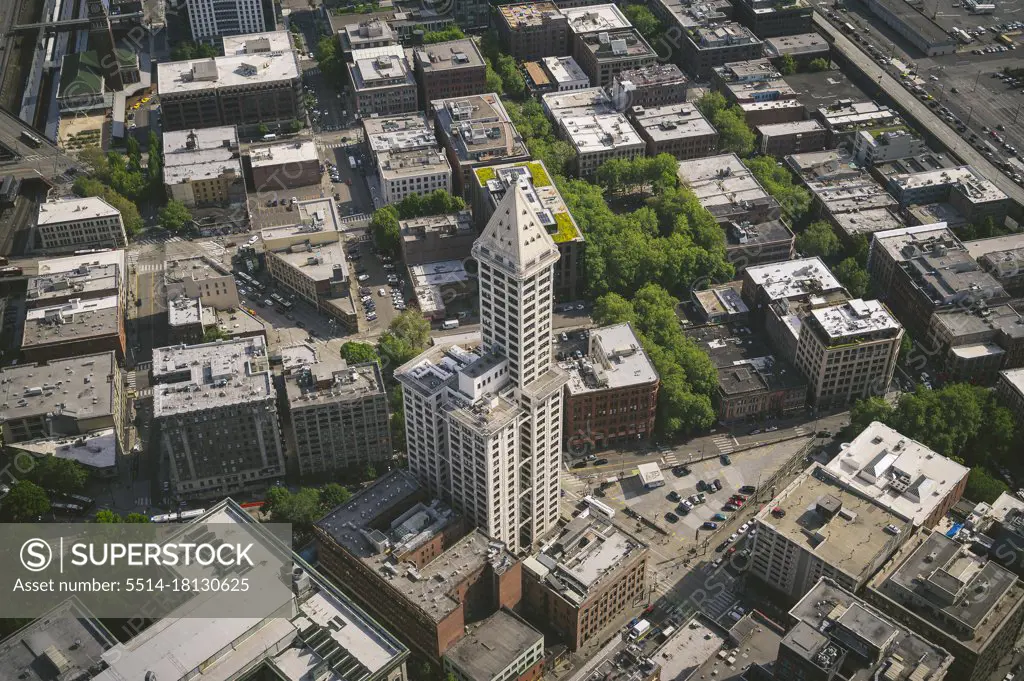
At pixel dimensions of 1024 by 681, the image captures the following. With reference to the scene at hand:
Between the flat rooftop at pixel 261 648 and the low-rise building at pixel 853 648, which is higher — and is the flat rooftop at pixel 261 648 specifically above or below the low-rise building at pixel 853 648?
below

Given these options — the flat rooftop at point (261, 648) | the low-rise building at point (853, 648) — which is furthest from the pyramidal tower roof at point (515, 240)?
the low-rise building at point (853, 648)

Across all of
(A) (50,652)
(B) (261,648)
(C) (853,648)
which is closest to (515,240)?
(B) (261,648)

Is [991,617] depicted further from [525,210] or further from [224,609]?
[224,609]

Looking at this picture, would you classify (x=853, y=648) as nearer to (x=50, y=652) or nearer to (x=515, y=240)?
(x=515, y=240)

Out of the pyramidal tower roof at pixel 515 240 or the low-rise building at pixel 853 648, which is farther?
the pyramidal tower roof at pixel 515 240

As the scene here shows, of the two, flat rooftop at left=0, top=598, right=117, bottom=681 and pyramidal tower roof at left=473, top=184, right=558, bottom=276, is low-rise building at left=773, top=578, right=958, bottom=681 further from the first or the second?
flat rooftop at left=0, top=598, right=117, bottom=681

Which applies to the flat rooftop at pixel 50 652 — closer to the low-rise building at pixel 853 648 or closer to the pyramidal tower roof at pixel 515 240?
the pyramidal tower roof at pixel 515 240
